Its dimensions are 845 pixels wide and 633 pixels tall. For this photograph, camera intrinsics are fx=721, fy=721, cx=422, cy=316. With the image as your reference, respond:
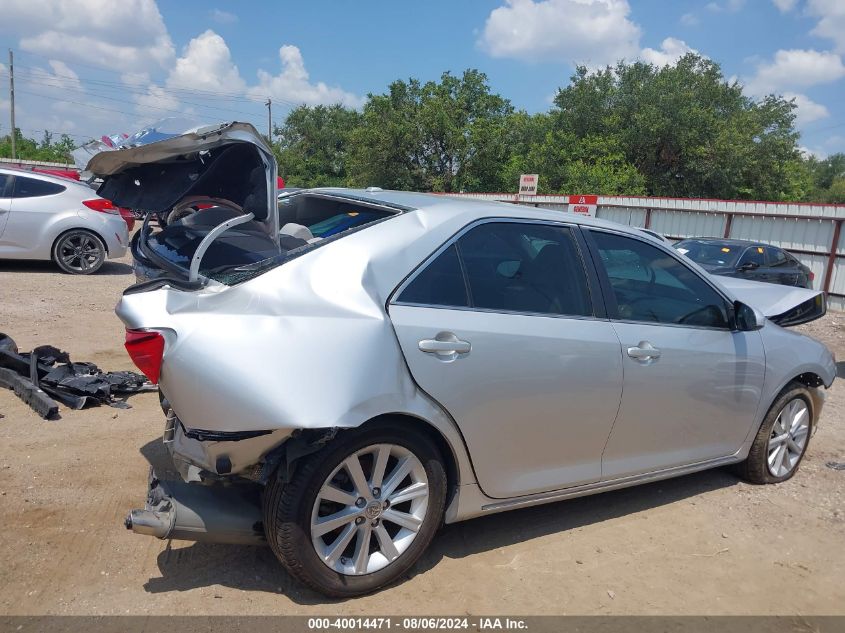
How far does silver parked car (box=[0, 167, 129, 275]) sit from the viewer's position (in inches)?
420

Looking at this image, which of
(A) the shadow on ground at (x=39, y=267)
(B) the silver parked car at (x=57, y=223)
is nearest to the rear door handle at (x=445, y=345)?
(B) the silver parked car at (x=57, y=223)

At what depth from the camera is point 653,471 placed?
13.7ft

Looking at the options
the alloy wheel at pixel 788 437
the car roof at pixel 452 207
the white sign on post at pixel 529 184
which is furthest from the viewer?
the white sign on post at pixel 529 184

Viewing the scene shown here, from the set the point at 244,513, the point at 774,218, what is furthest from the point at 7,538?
the point at 774,218

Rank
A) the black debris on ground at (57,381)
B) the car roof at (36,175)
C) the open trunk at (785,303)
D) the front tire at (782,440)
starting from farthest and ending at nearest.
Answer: the car roof at (36,175)
the open trunk at (785,303)
the black debris on ground at (57,381)
the front tire at (782,440)

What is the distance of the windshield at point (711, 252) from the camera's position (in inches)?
509

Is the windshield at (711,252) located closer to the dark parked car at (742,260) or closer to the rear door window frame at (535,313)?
the dark parked car at (742,260)

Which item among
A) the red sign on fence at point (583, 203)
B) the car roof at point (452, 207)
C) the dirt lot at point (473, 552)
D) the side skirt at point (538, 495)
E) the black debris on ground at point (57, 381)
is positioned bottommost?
the dirt lot at point (473, 552)

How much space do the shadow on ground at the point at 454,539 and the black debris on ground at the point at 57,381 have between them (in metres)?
0.91

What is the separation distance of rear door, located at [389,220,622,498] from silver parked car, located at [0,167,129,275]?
28.1 ft

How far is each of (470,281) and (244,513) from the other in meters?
1.45

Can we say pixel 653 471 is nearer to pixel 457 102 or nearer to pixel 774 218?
pixel 774 218

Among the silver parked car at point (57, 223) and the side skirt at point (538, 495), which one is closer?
the side skirt at point (538, 495)

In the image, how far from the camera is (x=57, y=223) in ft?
36.1
